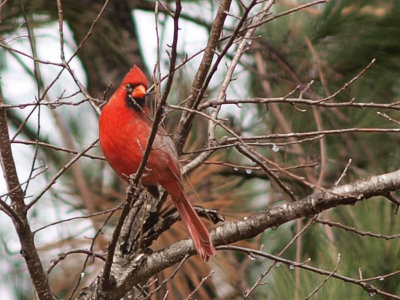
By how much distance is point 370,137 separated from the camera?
13.3 ft

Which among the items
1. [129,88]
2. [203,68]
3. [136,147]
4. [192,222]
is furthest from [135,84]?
[192,222]

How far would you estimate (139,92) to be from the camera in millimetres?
3129

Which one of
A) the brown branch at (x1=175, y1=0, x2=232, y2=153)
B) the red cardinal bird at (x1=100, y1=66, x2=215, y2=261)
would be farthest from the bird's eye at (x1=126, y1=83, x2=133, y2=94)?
the brown branch at (x1=175, y1=0, x2=232, y2=153)

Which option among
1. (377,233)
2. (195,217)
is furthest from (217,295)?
(377,233)

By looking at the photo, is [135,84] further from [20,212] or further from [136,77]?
[20,212]

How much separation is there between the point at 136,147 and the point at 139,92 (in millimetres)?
200

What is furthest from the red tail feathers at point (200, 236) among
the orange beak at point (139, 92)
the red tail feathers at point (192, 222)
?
the orange beak at point (139, 92)

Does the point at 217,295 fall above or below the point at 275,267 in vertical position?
above

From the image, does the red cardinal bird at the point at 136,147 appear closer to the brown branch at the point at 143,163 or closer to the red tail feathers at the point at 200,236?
the red tail feathers at the point at 200,236

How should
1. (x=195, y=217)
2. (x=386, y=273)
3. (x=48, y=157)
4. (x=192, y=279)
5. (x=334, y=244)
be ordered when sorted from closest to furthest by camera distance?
1. (x=386, y=273)
2. (x=195, y=217)
3. (x=334, y=244)
4. (x=192, y=279)
5. (x=48, y=157)

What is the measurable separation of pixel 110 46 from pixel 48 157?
65cm

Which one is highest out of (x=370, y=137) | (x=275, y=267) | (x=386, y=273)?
(x=370, y=137)

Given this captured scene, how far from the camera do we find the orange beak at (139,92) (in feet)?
10.2

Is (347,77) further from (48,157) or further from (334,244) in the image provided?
(48,157)
